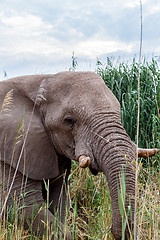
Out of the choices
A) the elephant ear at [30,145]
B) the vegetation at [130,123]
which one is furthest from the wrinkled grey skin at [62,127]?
the vegetation at [130,123]

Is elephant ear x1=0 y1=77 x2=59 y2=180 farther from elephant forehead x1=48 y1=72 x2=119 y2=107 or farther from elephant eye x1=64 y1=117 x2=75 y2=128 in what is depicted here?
elephant eye x1=64 y1=117 x2=75 y2=128

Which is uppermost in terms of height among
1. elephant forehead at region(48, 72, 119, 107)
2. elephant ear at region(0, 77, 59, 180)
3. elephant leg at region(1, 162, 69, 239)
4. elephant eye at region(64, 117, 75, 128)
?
elephant forehead at region(48, 72, 119, 107)

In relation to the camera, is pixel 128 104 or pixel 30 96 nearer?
pixel 30 96

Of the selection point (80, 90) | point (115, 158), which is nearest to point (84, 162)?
point (115, 158)

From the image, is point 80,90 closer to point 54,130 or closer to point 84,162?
point 54,130

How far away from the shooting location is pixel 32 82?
370 cm

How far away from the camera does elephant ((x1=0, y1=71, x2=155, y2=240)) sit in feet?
9.62

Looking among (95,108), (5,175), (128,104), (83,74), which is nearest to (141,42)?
(95,108)

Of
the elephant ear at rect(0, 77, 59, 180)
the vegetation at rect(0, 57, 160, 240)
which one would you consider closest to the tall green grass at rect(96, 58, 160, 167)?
the vegetation at rect(0, 57, 160, 240)

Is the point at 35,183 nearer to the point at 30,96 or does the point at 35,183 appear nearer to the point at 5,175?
the point at 5,175

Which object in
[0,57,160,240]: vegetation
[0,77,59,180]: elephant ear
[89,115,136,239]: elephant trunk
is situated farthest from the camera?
[0,57,160,240]: vegetation

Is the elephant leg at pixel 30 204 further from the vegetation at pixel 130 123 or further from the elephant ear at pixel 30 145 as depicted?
the vegetation at pixel 130 123

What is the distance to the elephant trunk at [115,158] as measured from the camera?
8.54 ft

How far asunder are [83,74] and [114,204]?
4.18 feet
